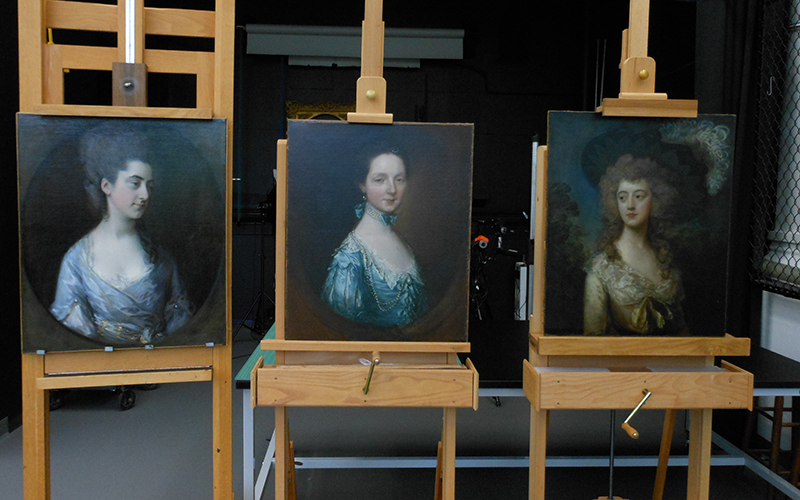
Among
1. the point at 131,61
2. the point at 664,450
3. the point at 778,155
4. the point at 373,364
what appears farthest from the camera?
the point at 778,155

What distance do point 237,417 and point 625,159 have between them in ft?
7.35

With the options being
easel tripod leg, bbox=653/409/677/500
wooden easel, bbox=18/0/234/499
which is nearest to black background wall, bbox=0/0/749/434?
easel tripod leg, bbox=653/409/677/500

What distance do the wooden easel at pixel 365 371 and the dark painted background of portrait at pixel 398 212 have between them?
22mm

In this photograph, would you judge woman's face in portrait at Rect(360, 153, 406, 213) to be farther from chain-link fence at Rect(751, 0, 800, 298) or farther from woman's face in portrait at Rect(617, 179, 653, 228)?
chain-link fence at Rect(751, 0, 800, 298)

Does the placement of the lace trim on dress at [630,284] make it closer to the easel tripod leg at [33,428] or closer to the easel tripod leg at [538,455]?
the easel tripod leg at [538,455]

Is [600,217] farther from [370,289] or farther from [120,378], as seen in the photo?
[120,378]

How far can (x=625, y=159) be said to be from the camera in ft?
3.96

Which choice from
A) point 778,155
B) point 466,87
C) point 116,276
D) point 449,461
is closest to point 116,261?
point 116,276

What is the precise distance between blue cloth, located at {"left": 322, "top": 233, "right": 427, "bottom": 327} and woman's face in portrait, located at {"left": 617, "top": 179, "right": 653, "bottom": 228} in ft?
1.65

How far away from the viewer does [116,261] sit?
1238 mm

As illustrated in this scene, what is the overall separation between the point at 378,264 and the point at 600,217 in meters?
0.53

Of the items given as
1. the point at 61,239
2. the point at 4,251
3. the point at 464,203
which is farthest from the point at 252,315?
the point at 464,203

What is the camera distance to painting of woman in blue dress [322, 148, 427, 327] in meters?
1.19

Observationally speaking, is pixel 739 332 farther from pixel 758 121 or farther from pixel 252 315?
pixel 252 315
